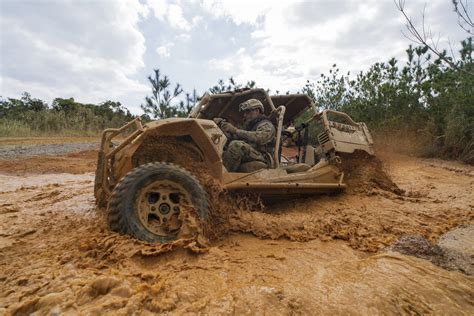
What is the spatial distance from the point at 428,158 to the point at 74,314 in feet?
38.2

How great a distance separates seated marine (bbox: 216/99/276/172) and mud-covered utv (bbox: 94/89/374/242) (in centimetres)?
9

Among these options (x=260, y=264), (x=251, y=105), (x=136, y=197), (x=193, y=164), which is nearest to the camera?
(x=260, y=264)

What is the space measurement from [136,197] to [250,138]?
73.2 inches

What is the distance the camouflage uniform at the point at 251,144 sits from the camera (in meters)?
4.14

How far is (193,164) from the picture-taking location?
352 cm

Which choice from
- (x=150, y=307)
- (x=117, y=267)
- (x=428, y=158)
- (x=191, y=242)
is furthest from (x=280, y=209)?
(x=428, y=158)

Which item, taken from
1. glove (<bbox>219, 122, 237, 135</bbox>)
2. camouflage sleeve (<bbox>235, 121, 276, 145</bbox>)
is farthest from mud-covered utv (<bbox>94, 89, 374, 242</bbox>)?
glove (<bbox>219, 122, 237, 135</bbox>)

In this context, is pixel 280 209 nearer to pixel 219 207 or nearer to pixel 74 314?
pixel 219 207

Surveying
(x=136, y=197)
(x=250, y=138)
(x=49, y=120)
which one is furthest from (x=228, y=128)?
(x=49, y=120)

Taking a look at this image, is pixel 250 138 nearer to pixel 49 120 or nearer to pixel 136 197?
pixel 136 197

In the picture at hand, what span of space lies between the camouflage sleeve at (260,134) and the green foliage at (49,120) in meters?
15.7

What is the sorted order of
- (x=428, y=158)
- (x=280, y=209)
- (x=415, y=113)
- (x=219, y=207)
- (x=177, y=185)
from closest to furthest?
(x=177, y=185) → (x=219, y=207) → (x=280, y=209) → (x=428, y=158) → (x=415, y=113)

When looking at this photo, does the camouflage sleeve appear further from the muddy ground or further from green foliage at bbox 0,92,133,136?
green foliage at bbox 0,92,133,136

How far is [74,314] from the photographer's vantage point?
1670mm
